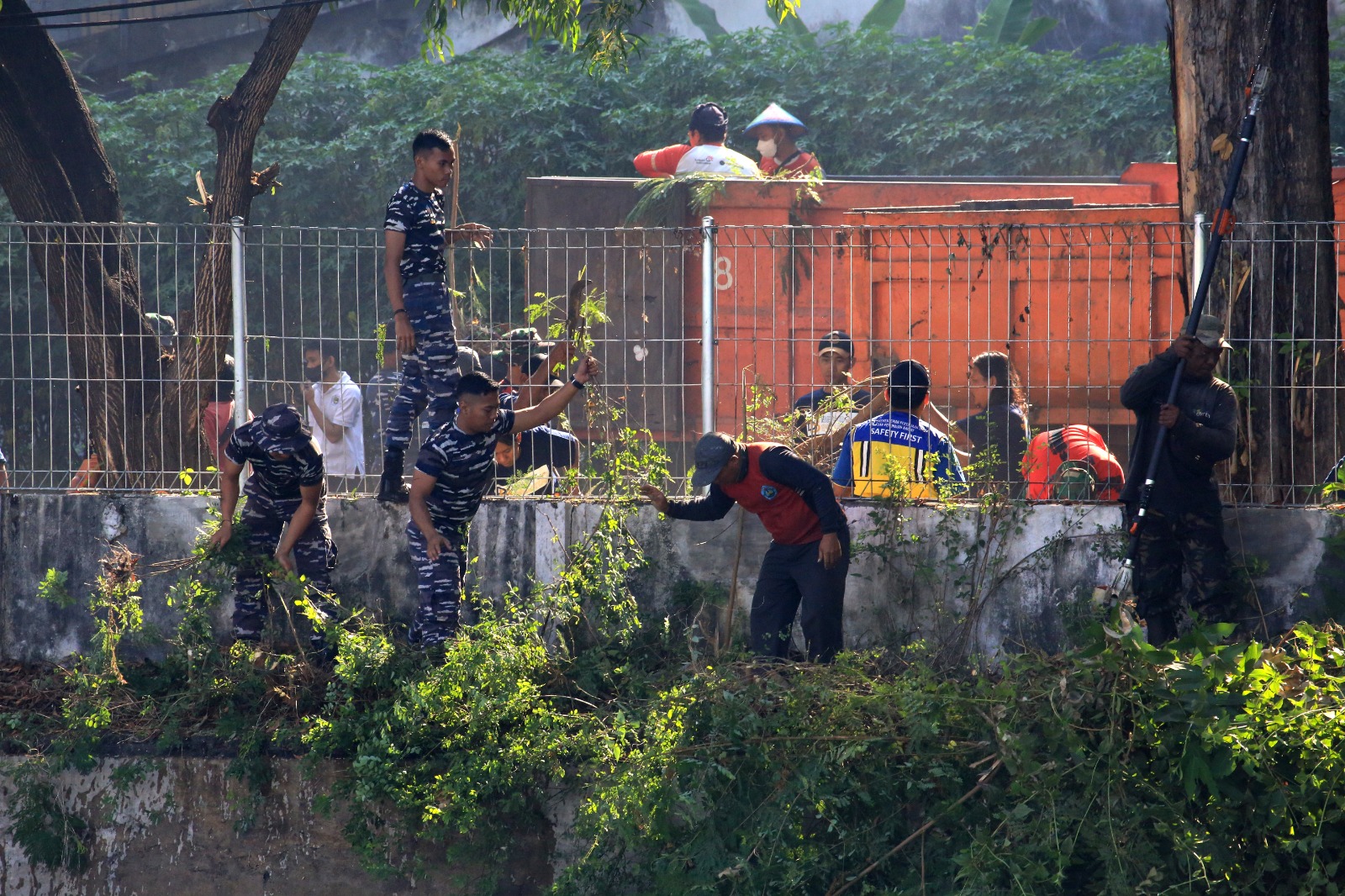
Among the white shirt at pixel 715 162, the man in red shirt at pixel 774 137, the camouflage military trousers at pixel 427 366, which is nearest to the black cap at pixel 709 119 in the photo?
the white shirt at pixel 715 162

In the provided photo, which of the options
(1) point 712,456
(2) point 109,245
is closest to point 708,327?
(1) point 712,456

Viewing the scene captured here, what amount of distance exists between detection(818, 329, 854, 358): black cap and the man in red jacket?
A: 101cm

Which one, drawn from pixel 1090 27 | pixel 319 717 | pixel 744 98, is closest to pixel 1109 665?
pixel 319 717

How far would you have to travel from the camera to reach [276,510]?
21.1 ft

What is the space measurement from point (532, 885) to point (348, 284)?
4.80 metres

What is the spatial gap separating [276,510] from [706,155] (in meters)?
4.97

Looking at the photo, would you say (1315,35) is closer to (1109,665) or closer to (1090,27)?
(1109,665)

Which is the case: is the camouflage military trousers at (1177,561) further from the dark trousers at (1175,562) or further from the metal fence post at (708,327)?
the metal fence post at (708,327)

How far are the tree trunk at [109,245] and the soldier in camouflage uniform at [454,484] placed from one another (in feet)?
5.36

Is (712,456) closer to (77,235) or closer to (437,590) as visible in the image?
(437,590)

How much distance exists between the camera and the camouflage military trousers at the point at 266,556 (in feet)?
21.0

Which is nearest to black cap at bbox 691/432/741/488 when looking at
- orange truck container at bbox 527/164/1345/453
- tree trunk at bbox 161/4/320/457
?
orange truck container at bbox 527/164/1345/453

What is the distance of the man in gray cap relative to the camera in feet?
19.3

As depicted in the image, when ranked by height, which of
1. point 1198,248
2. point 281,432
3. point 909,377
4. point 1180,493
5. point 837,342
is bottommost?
point 1180,493
